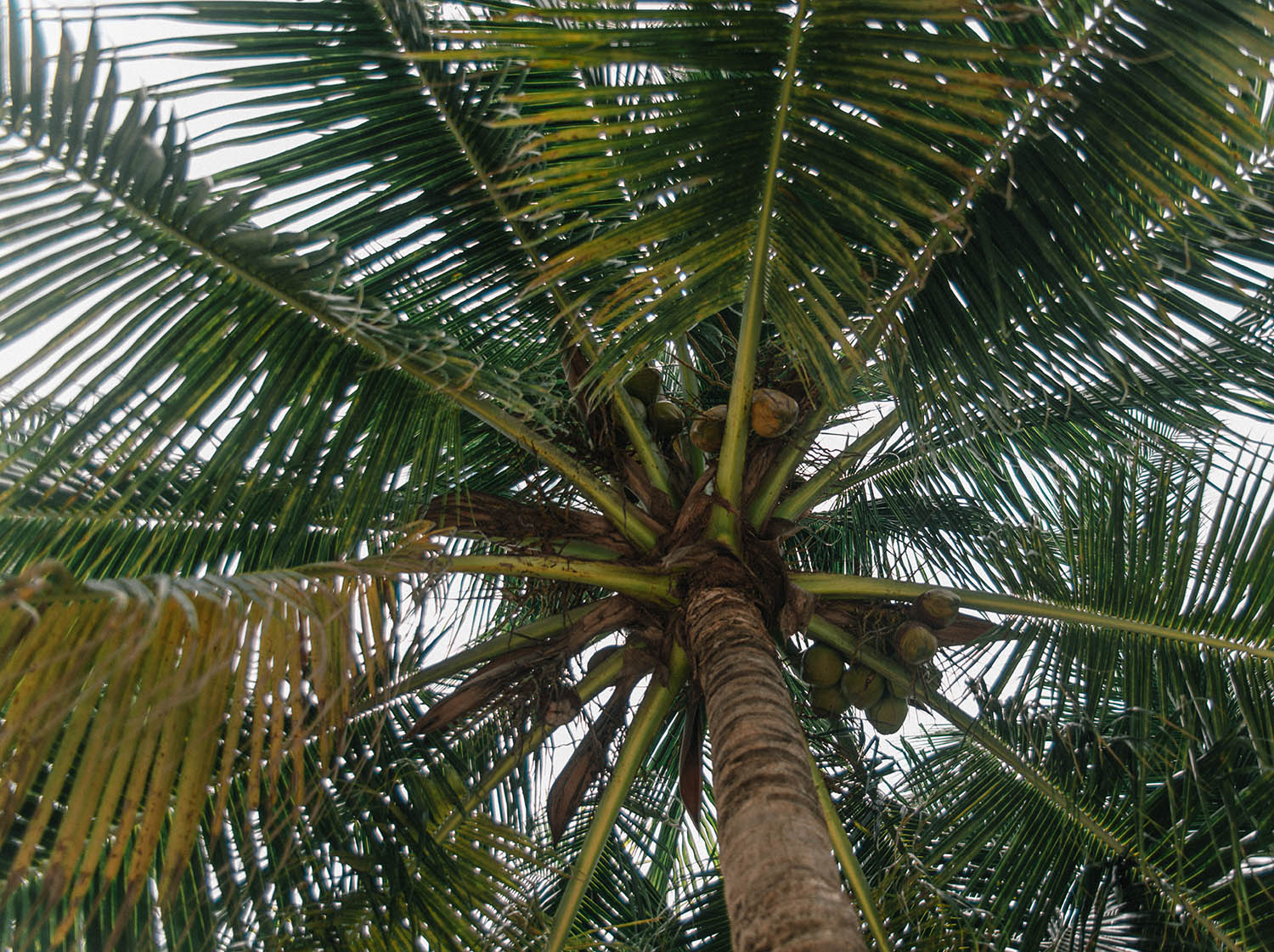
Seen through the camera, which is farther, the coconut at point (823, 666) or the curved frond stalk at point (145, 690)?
the coconut at point (823, 666)

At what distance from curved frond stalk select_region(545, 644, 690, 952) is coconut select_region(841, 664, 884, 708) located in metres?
0.53

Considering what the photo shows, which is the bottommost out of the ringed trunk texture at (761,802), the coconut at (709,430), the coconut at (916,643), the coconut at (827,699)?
the ringed trunk texture at (761,802)

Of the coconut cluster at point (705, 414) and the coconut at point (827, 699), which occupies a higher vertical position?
the coconut cluster at point (705, 414)

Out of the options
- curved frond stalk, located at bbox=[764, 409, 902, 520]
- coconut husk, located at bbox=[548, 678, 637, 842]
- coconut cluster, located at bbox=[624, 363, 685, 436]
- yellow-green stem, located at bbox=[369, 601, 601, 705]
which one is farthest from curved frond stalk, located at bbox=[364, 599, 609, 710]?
curved frond stalk, located at bbox=[764, 409, 902, 520]

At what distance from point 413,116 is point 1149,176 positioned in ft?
6.26

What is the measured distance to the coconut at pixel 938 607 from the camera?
3.15m

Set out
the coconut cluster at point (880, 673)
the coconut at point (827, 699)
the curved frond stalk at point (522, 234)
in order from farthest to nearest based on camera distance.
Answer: the coconut at point (827, 699), the coconut cluster at point (880, 673), the curved frond stalk at point (522, 234)

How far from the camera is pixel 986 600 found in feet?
10.8

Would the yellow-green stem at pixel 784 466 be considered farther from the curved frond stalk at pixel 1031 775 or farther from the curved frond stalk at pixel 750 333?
the curved frond stalk at pixel 1031 775

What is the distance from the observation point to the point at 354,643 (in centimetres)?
205

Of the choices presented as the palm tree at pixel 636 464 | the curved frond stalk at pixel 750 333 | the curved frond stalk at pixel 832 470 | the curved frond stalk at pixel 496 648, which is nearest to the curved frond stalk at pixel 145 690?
the palm tree at pixel 636 464

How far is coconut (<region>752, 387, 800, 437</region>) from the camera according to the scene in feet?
10.3

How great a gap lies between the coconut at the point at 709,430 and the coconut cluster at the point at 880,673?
29.5 inches

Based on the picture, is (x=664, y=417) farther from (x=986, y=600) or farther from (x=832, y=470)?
(x=986, y=600)
